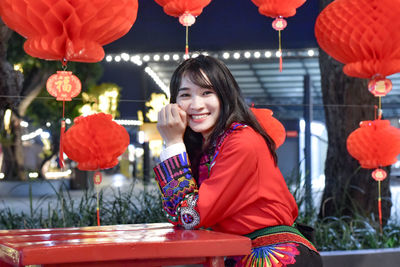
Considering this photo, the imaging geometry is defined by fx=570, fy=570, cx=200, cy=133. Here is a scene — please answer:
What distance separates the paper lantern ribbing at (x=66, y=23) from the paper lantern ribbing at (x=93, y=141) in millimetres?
644

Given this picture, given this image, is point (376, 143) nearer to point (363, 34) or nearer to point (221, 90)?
point (363, 34)

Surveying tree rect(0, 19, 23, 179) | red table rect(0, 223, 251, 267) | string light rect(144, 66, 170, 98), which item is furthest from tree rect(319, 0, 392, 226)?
string light rect(144, 66, 170, 98)

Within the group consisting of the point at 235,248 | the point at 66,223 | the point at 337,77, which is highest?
the point at 337,77

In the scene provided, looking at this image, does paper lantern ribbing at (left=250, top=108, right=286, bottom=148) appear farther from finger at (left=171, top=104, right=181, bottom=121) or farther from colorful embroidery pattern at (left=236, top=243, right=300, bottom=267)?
colorful embroidery pattern at (left=236, top=243, right=300, bottom=267)

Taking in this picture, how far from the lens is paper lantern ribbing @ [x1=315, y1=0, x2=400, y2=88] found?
9.25ft


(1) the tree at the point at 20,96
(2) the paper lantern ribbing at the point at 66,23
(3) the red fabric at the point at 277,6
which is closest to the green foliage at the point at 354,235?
(3) the red fabric at the point at 277,6

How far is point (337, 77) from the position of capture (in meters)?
4.63

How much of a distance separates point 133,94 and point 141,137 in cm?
472

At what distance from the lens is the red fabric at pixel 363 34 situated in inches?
111

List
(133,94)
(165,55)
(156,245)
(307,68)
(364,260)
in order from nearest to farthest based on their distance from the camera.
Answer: (156,245) < (364,260) < (165,55) < (133,94) < (307,68)

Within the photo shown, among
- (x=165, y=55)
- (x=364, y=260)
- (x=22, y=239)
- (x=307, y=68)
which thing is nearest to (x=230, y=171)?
(x=22, y=239)

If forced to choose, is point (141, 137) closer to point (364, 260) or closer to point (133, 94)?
point (364, 260)

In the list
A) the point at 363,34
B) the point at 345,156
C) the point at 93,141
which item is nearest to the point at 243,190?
the point at 93,141

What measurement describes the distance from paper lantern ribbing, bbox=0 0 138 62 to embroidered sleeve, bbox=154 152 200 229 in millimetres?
827
